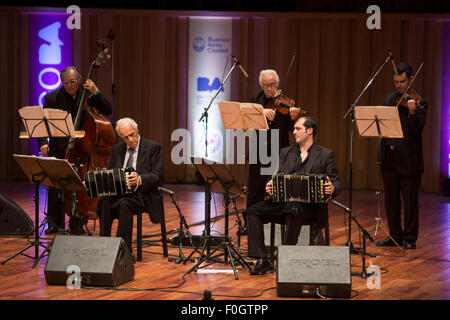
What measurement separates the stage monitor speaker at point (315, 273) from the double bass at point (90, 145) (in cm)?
262

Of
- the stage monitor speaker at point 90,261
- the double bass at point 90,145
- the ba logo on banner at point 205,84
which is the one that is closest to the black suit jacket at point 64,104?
the double bass at point 90,145

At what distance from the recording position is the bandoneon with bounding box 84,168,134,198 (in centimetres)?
560

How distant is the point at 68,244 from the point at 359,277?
2.25 metres

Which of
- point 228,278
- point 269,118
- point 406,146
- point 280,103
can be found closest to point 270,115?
point 269,118

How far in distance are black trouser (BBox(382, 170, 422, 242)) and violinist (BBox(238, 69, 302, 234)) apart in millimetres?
1073

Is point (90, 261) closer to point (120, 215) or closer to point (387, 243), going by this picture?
point (120, 215)

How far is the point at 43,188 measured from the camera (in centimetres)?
1087

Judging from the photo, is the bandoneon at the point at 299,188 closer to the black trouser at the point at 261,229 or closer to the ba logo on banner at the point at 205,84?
the black trouser at the point at 261,229

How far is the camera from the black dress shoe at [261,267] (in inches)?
208

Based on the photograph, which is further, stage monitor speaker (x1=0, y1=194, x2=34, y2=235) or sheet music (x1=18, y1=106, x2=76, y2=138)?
stage monitor speaker (x1=0, y1=194, x2=34, y2=235)

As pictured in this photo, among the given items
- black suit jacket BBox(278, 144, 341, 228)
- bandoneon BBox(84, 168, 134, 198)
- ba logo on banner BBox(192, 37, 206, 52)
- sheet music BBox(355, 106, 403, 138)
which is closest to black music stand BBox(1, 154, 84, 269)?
bandoneon BBox(84, 168, 134, 198)

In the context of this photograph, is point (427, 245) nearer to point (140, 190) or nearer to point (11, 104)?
point (140, 190)

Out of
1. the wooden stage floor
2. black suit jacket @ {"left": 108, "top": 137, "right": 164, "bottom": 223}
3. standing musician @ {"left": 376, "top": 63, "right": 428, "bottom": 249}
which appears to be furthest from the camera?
standing musician @ {"left": 376, "top": 63, "right": 428, "bottom": 249}

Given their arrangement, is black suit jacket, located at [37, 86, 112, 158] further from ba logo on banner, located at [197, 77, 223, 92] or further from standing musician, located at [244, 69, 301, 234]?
ba logo on banner, located at [197, 77, 223, 92]
